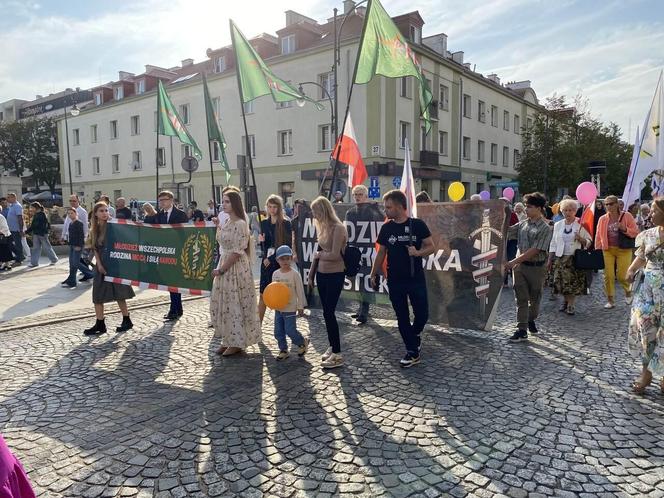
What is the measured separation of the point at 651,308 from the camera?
4.29 metres

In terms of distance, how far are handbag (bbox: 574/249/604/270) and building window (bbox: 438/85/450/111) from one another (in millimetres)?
27503

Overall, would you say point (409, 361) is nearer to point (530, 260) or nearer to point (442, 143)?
point (530, 260)

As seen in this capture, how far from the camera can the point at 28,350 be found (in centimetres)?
596

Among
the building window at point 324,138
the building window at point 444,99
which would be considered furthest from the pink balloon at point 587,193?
the building window at point 444,99

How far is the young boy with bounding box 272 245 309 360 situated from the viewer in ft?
17.7

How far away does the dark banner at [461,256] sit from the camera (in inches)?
243

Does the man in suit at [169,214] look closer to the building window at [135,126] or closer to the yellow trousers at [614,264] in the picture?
the yellow trousers at [614,264]

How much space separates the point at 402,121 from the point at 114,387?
27080 millimetres

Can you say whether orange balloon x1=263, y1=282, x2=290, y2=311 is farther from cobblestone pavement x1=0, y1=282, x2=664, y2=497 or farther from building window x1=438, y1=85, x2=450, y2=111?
building window x1=438, y1=85, x2=450, y2=111

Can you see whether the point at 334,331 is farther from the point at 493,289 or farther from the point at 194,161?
the point at 194,161

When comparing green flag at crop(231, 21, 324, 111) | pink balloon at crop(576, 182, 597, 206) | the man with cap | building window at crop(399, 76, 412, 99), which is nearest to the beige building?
building window at crop(399, 76, 412, 99)

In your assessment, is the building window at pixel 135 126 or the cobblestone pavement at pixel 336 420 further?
the building window at pixel 135 126

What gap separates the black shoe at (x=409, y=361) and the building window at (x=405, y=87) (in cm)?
2629

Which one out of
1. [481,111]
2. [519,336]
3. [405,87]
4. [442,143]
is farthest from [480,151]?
[519,336]
